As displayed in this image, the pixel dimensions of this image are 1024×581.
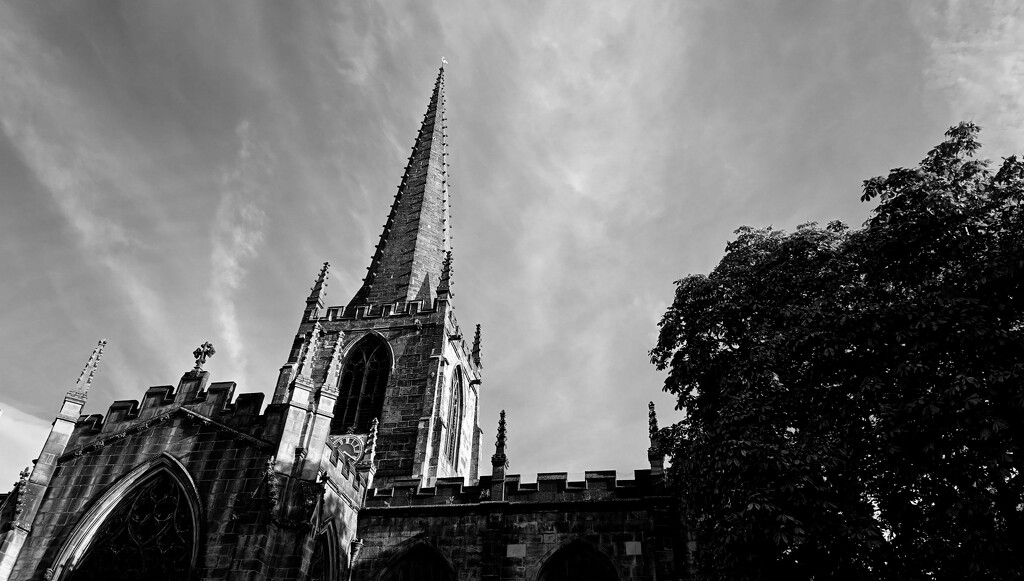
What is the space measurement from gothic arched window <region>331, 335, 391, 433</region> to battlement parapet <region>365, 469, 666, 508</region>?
7.16 metres

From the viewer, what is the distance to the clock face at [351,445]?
80.2 ft

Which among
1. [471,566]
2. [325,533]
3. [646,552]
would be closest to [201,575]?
[325,533]

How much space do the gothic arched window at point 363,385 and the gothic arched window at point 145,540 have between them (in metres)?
9.89

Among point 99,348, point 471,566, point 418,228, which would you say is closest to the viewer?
point 471,566

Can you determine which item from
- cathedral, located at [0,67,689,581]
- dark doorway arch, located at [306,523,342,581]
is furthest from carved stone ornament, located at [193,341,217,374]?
dark doorway arch, located at [306,523,342,581]

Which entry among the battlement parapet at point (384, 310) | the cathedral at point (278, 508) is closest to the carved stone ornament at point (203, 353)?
the cathedral at point (278, 508)

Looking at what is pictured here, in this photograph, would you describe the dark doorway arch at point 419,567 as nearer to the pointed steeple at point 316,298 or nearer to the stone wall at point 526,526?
the stone wall at point 526,526

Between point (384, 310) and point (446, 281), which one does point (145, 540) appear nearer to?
point (384, 310)

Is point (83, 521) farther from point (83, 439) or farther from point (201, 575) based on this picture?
point (201, 575)

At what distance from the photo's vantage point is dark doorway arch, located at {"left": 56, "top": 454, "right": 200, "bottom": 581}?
50.5 feet

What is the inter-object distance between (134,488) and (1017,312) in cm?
1865

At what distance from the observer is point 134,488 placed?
16547 millimetres

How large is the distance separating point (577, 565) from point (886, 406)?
8.96 metres

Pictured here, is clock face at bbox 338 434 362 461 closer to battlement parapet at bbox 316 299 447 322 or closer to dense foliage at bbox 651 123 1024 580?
battlement parapet at bbox 316 299 447 322
